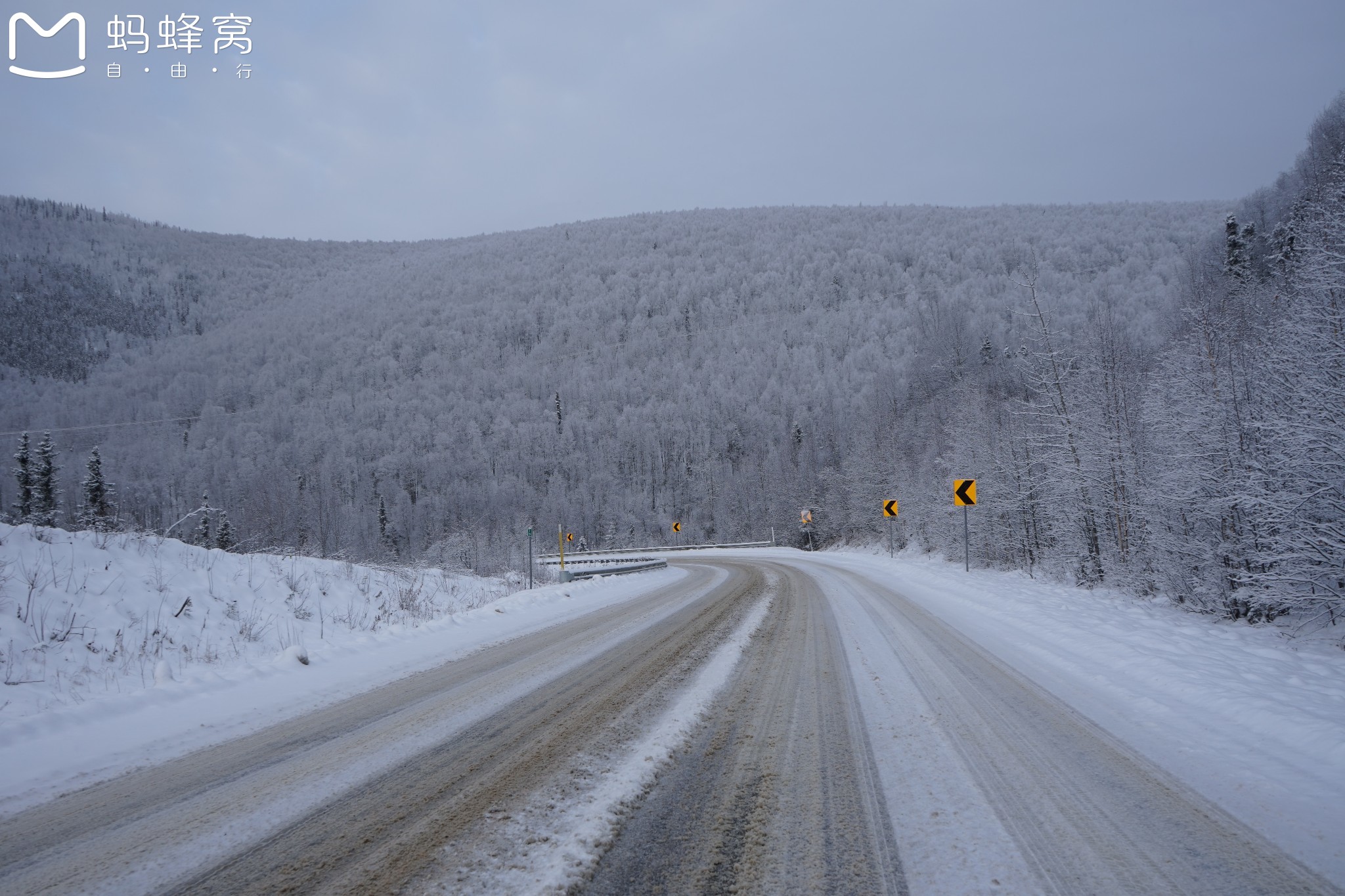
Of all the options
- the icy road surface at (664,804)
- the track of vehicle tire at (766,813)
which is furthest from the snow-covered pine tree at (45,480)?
the track of vehicle tire at (766,813)

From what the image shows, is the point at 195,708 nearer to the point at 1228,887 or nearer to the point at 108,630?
the point at 108,630

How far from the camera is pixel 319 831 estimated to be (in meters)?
3.34

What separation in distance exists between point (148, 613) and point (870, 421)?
6511 cm

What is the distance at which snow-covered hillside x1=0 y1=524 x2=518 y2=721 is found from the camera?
6914 mm

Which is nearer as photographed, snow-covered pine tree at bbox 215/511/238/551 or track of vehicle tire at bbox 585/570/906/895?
track of vehicle tire at bbox 585/570/906/895

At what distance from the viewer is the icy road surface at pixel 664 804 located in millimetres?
2852

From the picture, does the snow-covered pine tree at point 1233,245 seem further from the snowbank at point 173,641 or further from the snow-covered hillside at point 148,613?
the snow-covered hillside at point 148,613

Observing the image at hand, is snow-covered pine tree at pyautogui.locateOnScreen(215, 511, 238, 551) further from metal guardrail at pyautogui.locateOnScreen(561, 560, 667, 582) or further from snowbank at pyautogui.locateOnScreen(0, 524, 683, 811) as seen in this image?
snowbank at pyautogui.locateOnScreen(0, 524, 683, 811)

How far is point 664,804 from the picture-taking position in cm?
362

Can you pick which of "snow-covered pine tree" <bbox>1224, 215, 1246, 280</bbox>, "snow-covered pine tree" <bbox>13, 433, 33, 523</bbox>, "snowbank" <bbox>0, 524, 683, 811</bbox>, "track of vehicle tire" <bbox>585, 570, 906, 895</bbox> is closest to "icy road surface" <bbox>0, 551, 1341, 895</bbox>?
"track of vehicle tire" <bbox>585, 570, 906, 895</bbox>

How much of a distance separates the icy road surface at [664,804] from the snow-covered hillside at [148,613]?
3308 mm

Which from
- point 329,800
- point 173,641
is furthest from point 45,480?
point 329,800

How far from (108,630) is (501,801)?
26.6ft

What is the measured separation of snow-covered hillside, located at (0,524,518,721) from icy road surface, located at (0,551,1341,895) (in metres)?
3.31
